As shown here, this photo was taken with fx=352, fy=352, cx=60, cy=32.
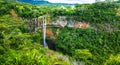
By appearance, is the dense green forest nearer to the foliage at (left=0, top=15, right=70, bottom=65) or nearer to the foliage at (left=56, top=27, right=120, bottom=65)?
the foliage at (left=56, top=27, right=120, bottom=65)

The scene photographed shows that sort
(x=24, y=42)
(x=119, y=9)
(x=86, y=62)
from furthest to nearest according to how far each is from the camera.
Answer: (x=119, y=9)
(x=86, y=62)
(x=24, y=42)

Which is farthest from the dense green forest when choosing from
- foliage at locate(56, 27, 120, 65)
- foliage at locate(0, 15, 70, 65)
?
foliage at locate(0, 15, 70, 65)

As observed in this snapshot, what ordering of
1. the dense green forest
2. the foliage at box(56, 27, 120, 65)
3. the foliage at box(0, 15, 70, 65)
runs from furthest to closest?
the foliage at box(56, 27, 120, 65), the dense green forest, the foliage at box(0, 15, 70, 65)

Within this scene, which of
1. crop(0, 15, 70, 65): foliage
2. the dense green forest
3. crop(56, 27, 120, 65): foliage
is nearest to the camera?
crop(0, 15, 70, 65): foliage

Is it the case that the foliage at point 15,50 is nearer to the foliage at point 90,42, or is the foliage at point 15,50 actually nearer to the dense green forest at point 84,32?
the dense green forest at point 84,32

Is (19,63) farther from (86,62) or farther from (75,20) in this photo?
(75,20)

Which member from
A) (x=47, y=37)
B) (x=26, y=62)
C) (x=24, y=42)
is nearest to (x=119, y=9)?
(x=47, y=37)

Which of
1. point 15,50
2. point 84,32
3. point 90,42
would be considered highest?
point 15,50

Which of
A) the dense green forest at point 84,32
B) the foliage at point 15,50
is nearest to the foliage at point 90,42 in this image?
the dense green forest at point 84,32

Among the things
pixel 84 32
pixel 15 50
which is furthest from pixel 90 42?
pixel 15 50

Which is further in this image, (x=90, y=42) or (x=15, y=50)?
(x=90, y=42)

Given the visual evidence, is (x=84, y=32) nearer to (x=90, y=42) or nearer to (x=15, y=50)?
(x=90, y=42)
